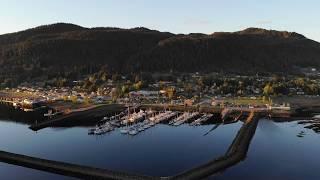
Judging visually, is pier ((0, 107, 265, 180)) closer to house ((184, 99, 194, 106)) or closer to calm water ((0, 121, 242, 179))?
calm water ((0, 121, 242, 179))

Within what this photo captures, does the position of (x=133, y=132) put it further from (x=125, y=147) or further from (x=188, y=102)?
(x=188, y=102)

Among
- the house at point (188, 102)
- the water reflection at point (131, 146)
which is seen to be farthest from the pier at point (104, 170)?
the house at point (188, 102)

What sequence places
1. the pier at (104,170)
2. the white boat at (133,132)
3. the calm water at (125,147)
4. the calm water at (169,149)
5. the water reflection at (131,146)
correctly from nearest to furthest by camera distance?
the pier at (104,170) < the calm water at (169,149) < the calm water at (125,147) < the water reflection at (131,146) < the white boat at (133,132)

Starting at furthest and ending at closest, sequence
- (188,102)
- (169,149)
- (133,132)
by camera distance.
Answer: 1. (188,102)
2. (133,132)
3. (169,149)

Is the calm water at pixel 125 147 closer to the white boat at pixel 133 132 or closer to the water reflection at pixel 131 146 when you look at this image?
the water reflection at pixel 131 146

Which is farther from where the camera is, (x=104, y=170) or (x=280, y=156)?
(x=280, y=156)

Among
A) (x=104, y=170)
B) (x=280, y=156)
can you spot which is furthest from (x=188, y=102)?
(x=104, y=170)

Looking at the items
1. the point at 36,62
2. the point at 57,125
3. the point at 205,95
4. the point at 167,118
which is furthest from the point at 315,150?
the point at 36,62

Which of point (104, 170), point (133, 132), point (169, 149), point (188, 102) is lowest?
point (169, 149)

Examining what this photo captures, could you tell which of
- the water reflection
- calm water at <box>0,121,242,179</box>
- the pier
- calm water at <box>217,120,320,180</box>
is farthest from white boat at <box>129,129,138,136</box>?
calm water at <box>217,120,320,180</box>

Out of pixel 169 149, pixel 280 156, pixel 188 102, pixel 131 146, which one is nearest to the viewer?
pixel 280 156
